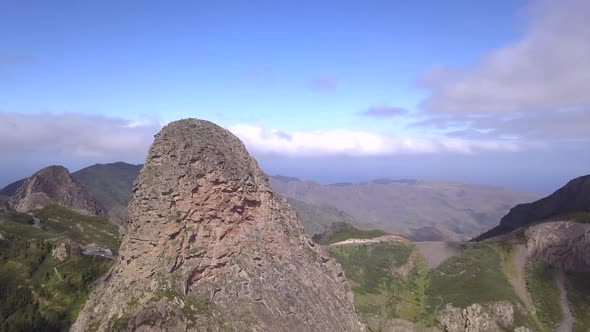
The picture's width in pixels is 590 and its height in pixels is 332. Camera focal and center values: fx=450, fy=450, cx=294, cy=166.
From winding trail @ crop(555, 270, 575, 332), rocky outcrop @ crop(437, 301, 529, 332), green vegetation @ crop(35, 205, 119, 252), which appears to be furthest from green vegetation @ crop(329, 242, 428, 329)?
green vegetation @ crop(35, 205, 119, 252)

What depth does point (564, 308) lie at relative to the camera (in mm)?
88062

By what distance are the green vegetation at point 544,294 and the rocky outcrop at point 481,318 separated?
23.1ft

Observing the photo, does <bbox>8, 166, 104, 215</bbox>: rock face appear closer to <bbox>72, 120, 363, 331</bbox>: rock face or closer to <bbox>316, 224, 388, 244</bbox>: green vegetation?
<bbox>316, 224, 388, 244</bbox>: green vegetation

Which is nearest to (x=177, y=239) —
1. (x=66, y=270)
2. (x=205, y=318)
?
(x=205, y=318)

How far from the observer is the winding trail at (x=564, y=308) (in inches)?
3275

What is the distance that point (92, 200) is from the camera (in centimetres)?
15912

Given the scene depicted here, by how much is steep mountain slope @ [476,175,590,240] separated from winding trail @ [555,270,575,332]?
22.4 meters

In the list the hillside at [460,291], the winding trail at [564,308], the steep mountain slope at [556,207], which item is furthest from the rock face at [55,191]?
the steep mountain slope at [556,207]

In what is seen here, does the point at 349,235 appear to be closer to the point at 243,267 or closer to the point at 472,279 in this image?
the point at 472,279

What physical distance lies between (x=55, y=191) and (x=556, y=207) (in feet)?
524

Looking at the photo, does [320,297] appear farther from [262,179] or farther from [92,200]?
[92,200]

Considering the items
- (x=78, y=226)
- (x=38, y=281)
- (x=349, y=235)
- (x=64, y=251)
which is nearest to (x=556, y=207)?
(x=349, y=235)

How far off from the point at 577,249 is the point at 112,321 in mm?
98833

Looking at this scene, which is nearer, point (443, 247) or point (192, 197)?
point (192, 197)
